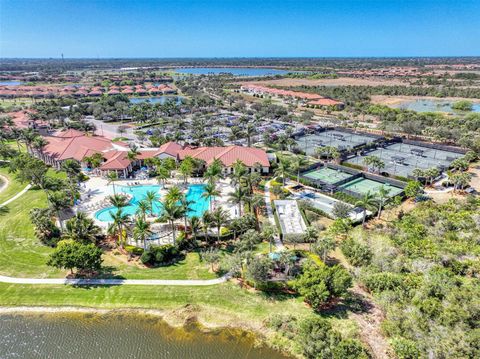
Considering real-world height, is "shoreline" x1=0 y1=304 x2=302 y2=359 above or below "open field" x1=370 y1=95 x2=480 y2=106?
below

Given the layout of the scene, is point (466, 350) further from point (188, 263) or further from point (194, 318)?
point (188, 263)

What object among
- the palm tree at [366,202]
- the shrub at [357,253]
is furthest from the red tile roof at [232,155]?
the shrub at [357,253]

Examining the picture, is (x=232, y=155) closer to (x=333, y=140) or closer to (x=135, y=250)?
(x=135, y=250)

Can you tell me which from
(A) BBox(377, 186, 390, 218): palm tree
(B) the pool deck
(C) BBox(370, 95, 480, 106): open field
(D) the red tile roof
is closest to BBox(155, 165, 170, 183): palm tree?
(B) the pool deck

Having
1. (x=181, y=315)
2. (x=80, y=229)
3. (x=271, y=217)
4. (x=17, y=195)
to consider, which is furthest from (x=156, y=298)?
(x=17, y=195)

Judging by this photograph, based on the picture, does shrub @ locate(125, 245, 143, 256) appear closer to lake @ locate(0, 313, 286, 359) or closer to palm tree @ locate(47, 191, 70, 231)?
lake @ locate(0, 313, 286, 359)

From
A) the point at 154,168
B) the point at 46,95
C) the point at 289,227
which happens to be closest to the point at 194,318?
the point at 289,227

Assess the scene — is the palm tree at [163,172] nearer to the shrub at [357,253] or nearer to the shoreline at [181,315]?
the shoreline at [181,315]
